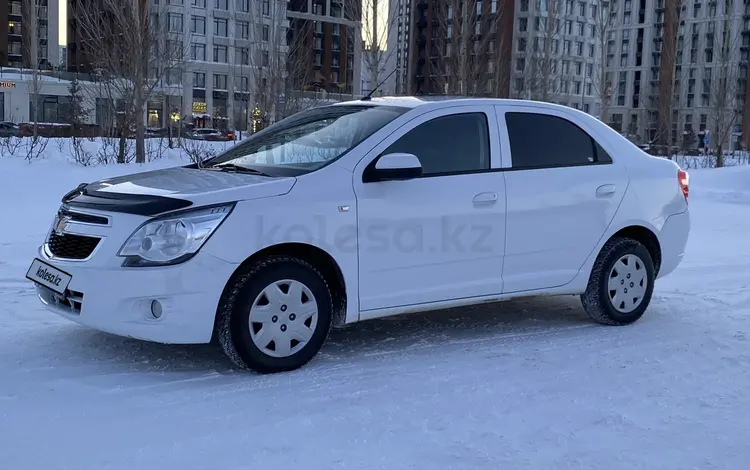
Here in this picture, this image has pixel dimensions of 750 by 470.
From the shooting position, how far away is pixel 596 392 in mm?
4766

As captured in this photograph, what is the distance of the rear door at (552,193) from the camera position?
5.79m

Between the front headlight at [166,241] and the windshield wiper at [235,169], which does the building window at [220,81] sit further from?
the front headlight at [166,241]

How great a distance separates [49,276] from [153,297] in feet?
2.68

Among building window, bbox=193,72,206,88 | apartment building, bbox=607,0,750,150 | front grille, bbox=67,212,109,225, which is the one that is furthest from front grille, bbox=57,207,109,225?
building window, bbox=193,72,206,88

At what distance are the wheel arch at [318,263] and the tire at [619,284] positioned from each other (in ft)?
7.19

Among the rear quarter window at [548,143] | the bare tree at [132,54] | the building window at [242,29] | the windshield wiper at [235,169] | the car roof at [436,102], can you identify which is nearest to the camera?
the windshield wiper at [235,169]

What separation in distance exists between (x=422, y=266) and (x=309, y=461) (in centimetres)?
197

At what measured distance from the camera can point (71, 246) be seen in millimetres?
4859

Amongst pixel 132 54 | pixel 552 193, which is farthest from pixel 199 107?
pixel 552 193

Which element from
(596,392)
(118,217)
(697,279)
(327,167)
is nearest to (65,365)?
(118,217)

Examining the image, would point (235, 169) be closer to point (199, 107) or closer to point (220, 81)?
point (199, 107)

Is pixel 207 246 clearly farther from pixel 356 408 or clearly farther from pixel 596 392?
pixel 596 392

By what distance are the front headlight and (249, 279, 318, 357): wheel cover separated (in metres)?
0.51

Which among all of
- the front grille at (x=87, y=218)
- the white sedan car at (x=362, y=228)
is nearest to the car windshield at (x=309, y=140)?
the white sedan car at (x=362, y=228)
